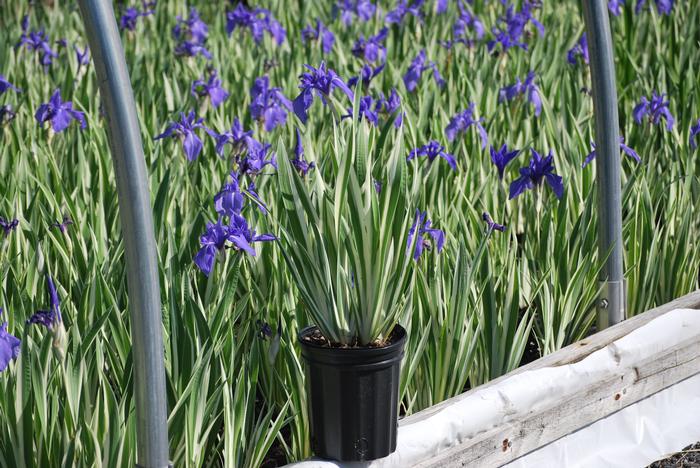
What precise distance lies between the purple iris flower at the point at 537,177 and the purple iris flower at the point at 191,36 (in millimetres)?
1778

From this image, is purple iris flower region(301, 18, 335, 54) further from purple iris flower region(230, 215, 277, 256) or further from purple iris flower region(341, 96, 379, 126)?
purple iris flower region(230, 215, 277, 256)

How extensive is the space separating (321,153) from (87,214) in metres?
0.76

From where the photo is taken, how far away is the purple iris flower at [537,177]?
233 centimetres

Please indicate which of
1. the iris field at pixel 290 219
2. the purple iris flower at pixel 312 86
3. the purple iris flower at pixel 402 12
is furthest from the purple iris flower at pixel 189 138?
the purple iris flower at pixel 402 12

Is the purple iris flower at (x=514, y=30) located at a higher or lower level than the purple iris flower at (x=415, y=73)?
higher

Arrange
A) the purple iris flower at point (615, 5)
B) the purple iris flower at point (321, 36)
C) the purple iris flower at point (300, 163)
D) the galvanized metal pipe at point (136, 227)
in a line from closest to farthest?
the galvanized metal pipe at point (136, 227), the purple iris flower at point (300, 163), the purple iris flower at point (321, 36), the purple iris flower at point (615, 5)

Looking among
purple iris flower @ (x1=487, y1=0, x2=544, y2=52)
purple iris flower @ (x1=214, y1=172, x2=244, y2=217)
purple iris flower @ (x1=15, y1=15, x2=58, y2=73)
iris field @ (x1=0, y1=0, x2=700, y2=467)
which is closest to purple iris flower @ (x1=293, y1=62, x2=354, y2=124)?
iris field @ (x1=0, y1=0, x2=700, y2=467)

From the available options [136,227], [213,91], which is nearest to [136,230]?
[136,227]

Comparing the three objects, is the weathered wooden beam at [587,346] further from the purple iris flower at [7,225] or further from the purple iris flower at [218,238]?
the purple iris flower at [7,225]

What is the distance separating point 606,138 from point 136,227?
1.25 meters

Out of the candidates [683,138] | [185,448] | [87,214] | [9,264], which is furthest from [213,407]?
[683,138]

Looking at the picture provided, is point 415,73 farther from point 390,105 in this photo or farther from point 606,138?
point 606,138

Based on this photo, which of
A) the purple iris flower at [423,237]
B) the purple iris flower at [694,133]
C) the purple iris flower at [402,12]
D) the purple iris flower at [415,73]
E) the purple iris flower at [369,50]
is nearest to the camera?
the purple iris flower at [423,237]

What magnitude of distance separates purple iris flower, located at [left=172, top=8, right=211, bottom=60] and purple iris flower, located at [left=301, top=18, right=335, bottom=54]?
0.43m
